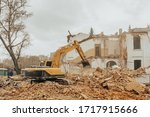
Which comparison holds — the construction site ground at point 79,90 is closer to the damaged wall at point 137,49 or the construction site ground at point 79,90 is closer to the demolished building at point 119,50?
the demolished building at point 119,50

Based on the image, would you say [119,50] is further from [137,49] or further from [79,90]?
[79,90]

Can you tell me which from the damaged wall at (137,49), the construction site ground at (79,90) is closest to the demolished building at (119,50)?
the damaged wall at (137,49)

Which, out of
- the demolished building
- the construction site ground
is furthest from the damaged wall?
the construction site ground

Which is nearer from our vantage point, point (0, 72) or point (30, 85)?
point (30, 85)

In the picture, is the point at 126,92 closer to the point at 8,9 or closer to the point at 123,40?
the point at 8,9

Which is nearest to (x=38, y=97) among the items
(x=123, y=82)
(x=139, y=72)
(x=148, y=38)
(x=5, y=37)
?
(x=123, y=82)

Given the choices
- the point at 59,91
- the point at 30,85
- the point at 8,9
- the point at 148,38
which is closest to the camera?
the point at 59,91

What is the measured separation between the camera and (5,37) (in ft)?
144

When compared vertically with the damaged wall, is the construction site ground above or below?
below

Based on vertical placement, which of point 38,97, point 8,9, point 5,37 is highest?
point 8,9

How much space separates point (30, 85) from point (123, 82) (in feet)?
20.7

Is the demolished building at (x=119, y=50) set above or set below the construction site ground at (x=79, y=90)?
above

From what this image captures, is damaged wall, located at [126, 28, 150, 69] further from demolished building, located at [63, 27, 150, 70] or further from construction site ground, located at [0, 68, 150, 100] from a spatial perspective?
construction site ground, located at [0, 68, 150, 100]

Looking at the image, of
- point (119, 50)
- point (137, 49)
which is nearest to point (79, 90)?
point (137, 49)
